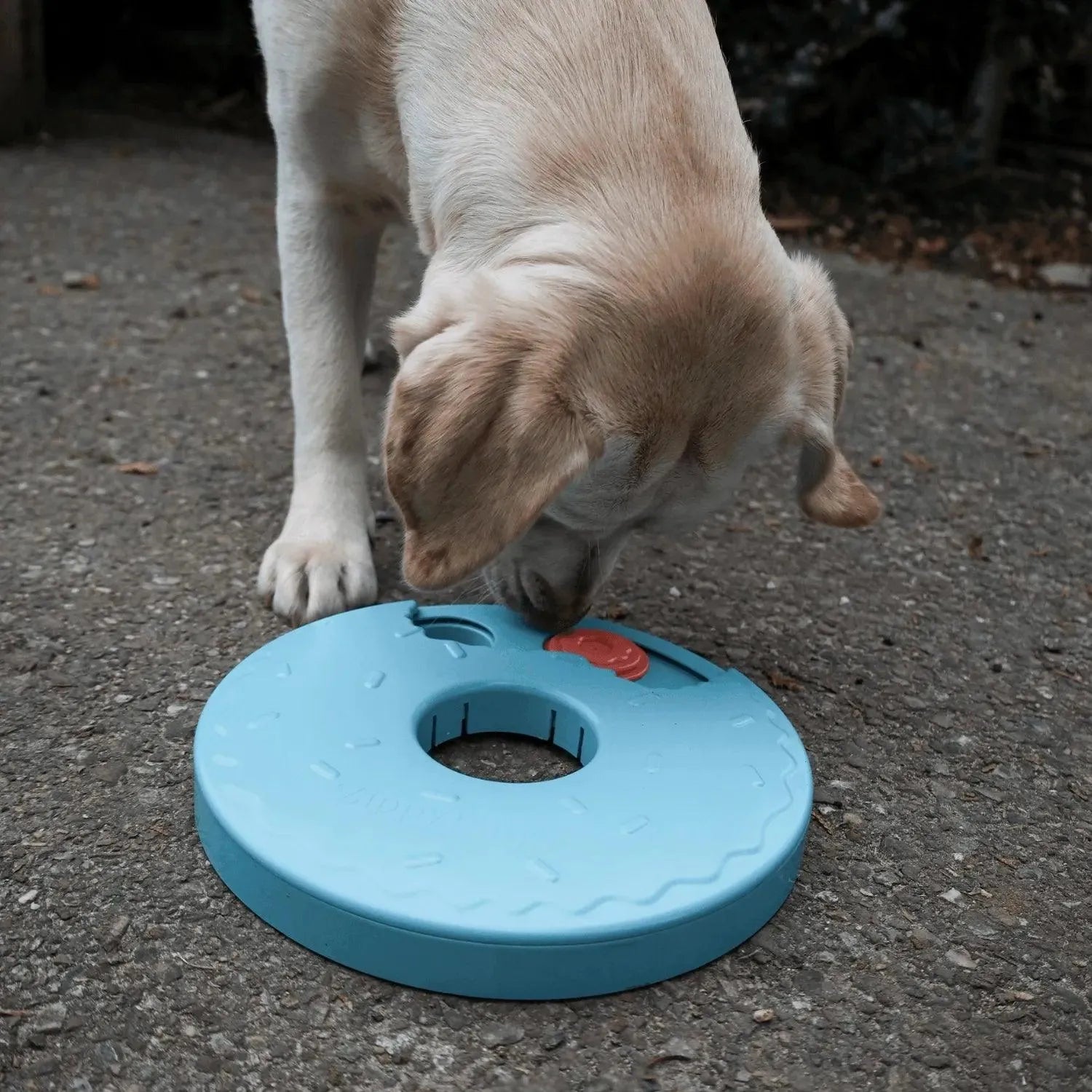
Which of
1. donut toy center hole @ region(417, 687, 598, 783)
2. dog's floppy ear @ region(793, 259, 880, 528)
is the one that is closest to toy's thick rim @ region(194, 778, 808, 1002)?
donut toy center hole @ region(417, 687, 598, 783)

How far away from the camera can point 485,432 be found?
199cm

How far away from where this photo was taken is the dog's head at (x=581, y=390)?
6.51 ft

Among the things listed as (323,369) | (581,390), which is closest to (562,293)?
(581,390)

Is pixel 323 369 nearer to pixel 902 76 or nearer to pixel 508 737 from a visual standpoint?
pixel 508 737

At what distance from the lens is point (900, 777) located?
8.00ft

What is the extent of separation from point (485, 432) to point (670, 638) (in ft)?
3.24

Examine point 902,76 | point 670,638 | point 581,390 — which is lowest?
point 670,638

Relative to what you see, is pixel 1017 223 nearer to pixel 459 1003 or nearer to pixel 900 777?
pixel 900 777

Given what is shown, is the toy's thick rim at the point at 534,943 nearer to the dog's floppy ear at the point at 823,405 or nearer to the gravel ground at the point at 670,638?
the gravel ground at the point at 670,638

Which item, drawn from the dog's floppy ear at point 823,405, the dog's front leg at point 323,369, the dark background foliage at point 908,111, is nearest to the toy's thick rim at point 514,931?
the dog's floppy ear at point 823,405

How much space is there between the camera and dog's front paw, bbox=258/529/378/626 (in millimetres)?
2752

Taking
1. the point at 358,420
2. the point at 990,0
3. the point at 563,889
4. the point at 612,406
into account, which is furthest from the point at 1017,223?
the point at 563,889

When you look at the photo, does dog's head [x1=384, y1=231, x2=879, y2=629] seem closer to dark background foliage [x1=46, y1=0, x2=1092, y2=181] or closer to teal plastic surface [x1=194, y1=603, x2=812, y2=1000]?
teal plastic surface [x1=194, y1=603, x2=812, y2=1000]

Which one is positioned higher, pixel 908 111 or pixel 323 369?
pixel 323 369
